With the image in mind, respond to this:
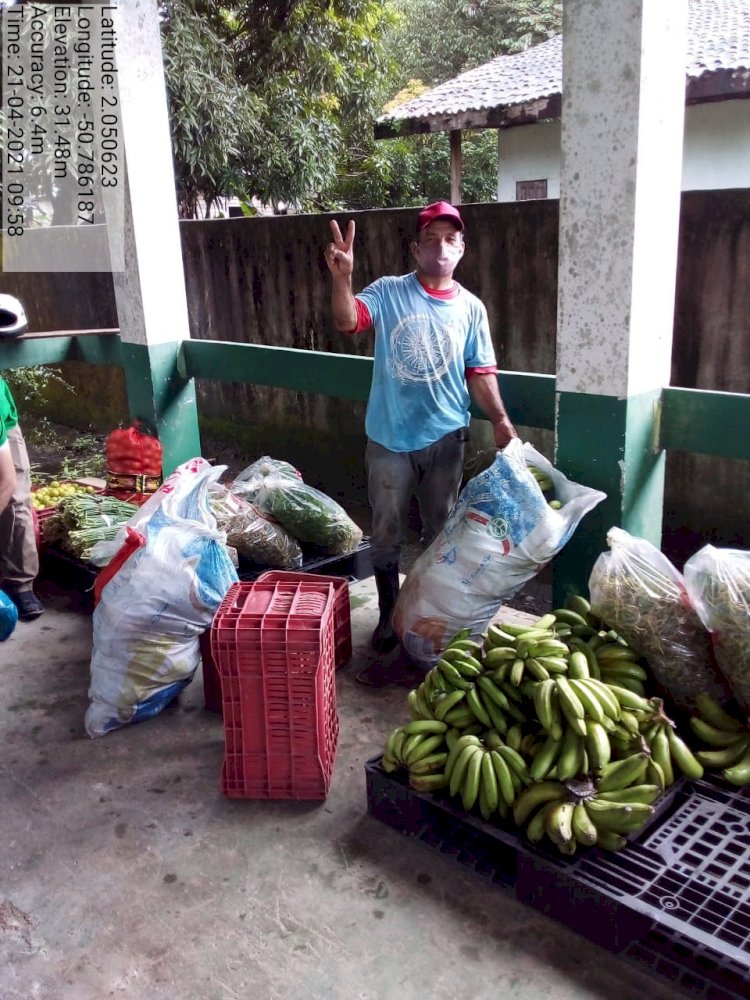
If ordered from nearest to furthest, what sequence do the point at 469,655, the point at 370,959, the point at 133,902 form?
1. the point at 370,959
2. the point at 133,902
3. the point at 469,655

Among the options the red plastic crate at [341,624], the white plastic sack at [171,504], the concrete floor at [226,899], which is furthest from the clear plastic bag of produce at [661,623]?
the white plastic sack at [171,504]

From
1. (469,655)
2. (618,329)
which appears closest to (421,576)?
(469,655)

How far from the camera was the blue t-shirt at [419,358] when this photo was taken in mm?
3607

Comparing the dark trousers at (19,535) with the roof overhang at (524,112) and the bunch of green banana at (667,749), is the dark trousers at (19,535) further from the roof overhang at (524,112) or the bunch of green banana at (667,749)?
the roof overhang at (524,112)

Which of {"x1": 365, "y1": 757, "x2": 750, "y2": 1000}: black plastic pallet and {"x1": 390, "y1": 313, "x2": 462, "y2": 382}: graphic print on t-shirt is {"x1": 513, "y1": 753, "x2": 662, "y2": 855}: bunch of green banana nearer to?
{"x1": 365, "y1": 757, "x2": 750, "y2": 1000}: black plastic pallet

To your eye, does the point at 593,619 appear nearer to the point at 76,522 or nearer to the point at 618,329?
the point at 618,329

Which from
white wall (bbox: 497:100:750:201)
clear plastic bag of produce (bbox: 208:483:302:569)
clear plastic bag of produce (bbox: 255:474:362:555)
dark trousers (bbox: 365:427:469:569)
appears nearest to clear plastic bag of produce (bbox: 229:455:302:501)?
clear plastic bag of produce (bbox: 255:474:362:555)

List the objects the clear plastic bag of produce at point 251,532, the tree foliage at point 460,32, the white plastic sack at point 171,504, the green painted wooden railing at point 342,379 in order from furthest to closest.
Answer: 1. the tree foliage at point 460,32
2. the clear plastic bag of produce at point 251,532
3. the white plastic sack at point 171,504
4. the green painted wooden railing at point 342,379

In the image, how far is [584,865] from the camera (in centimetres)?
238

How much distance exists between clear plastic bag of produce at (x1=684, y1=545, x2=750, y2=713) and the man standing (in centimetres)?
106

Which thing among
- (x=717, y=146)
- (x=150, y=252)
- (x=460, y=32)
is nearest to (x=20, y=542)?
(x=150, y=252)

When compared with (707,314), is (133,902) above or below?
below

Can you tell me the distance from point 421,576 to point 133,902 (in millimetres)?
1686

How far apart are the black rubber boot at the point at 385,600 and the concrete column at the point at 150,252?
2.07m
